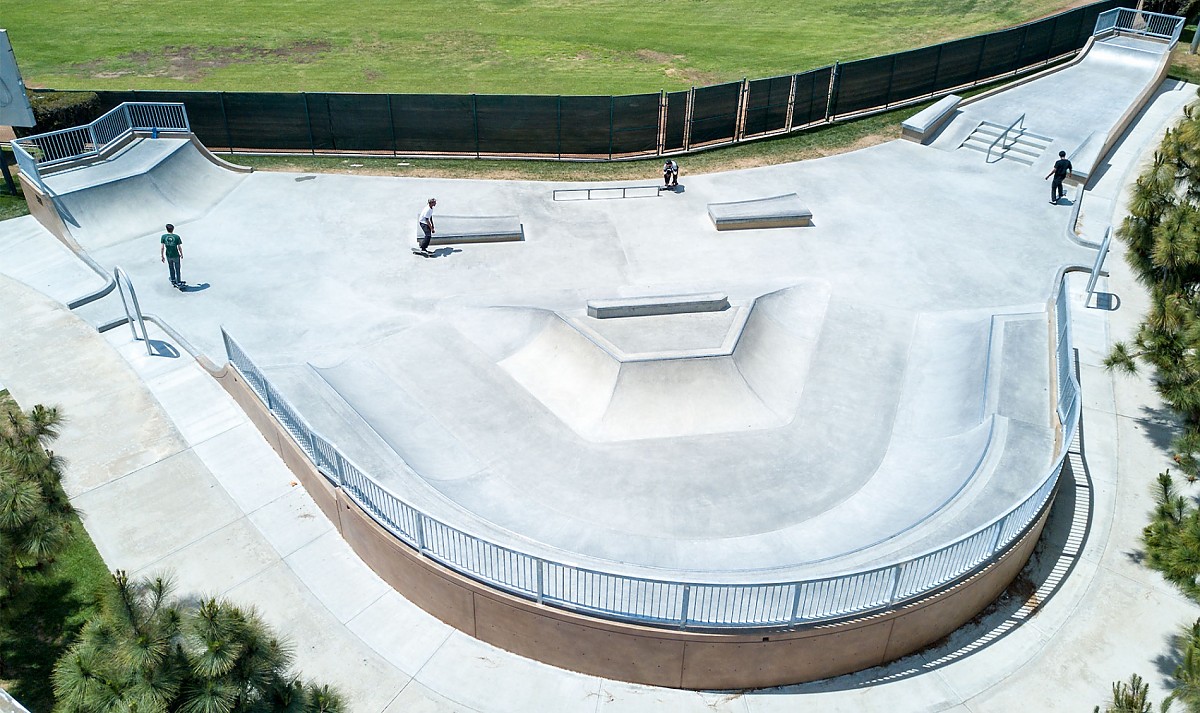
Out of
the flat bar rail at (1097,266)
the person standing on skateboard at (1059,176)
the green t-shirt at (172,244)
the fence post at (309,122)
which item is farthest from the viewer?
the fence post at (309,122)

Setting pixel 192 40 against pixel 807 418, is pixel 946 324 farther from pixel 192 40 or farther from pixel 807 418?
pixel 192 40

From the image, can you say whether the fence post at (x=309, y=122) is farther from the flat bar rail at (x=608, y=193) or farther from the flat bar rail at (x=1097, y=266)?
the flat bar rail at (x=1097, y=266)

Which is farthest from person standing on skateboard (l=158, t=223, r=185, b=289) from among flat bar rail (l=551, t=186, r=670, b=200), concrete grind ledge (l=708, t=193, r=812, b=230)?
concrete grind ledge (l=708, t=193, r=812, b=230)

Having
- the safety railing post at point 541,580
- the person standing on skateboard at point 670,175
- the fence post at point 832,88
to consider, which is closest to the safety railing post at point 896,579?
the safety railing post at point 541,580

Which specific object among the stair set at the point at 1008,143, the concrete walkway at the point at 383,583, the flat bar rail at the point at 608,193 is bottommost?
the concrete walkway at the point at 383,583

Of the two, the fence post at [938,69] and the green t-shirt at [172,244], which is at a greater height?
the fence post at [938,69]

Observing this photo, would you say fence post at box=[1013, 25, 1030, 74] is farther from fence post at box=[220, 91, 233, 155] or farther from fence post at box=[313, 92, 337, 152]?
fence post at box=[220, 91, 233, 155]

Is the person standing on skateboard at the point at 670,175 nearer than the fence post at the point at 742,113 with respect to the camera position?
Yes

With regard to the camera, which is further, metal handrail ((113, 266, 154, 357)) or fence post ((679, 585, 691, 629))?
metal handrail ((113, 266, 154, 357))
